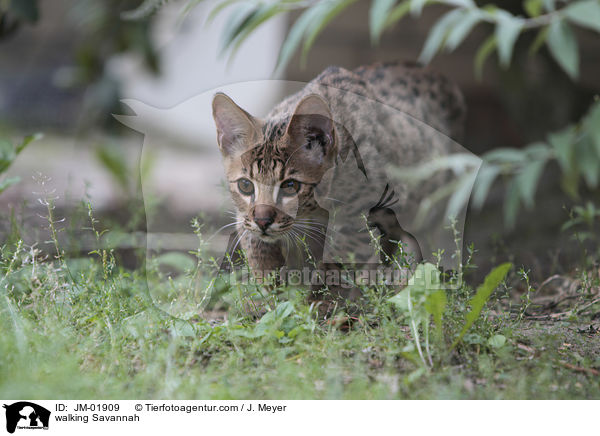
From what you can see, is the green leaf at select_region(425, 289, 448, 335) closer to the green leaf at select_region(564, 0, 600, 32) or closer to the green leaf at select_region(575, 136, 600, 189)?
the green leaf at select_region(575, 136, 600, 189)

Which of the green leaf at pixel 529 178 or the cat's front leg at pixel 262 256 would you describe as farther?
the cat's front leg at pixel 262 256

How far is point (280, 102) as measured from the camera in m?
2.51

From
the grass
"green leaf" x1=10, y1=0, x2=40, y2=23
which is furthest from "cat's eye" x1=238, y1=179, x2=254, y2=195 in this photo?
"green leaf" x1=10, y1=0, x2=40, y2=23

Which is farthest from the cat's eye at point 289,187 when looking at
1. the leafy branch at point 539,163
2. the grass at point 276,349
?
the leafy branch at point 539,163

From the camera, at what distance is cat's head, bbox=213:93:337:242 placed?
211cm

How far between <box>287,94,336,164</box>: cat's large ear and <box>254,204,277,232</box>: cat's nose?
0.23 metres

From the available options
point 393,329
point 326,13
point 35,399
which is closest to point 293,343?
point 393,329

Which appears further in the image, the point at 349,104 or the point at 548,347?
the point at 349,104

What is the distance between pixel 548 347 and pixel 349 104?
3.91 feet

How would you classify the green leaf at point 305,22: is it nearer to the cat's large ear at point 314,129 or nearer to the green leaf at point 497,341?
the cat's large ear at point 314,129

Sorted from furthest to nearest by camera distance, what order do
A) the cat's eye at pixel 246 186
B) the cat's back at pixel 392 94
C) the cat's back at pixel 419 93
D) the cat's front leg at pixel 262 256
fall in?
the cat's back at pixel 419 93 < the cat's back at pixel 392 94 < the cat's front leg at pixel 262 256 < the cat's eye at pixel 246 186

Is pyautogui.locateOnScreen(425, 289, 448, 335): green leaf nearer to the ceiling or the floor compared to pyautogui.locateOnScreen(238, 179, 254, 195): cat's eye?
nearer to the floor

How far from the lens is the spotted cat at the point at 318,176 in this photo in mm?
2123
